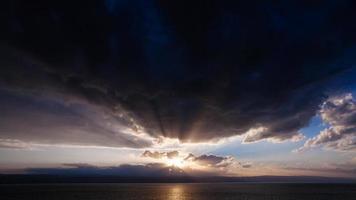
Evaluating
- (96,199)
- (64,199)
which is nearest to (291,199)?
(96,199)

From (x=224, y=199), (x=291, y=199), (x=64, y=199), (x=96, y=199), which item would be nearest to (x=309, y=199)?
(x=291, y=199)

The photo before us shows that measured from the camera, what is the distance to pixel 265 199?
128 metres

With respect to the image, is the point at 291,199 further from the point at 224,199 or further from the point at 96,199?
the point at 96,199

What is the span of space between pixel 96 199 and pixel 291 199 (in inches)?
3156

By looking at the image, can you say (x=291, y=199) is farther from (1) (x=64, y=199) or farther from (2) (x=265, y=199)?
(1) (x=64, y=199)

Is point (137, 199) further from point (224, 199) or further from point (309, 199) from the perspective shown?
point (309, 199)

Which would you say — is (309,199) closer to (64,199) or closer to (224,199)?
(224,199)

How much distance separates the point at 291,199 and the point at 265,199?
10527 mm

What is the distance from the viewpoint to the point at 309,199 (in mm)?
128250

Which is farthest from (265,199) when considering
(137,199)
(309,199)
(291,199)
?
(137,199)

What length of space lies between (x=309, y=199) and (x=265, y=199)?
18.5m

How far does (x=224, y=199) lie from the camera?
124m

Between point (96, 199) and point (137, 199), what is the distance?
54.0ft

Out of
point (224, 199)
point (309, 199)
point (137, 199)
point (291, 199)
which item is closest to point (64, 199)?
point (137, 199)
